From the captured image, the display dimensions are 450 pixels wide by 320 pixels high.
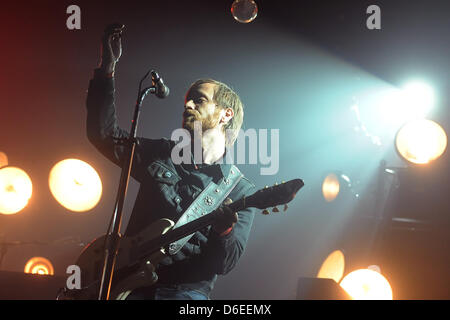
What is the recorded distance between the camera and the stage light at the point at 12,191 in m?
4.28

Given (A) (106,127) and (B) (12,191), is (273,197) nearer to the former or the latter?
(A) (106,127)

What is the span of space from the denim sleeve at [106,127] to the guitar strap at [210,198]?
1.52ft

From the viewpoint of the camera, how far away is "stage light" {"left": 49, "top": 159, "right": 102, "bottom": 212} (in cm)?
416

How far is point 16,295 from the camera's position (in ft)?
8.31

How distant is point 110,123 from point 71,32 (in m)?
2.21

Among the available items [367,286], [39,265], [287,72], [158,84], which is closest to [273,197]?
[158,84]

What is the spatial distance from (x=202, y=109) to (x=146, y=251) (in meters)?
1.31

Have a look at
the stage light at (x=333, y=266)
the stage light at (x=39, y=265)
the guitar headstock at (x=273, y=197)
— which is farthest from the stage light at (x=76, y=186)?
the stage light at (x=333, y=266)

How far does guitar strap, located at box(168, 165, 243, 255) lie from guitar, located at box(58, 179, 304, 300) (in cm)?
17

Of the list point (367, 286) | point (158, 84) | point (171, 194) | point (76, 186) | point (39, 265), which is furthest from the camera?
point (39, 265)

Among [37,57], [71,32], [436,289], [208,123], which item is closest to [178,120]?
[208,123]

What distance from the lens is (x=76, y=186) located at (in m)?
4.30

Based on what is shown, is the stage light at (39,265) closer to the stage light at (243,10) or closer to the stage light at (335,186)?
the stage light at (335,186)

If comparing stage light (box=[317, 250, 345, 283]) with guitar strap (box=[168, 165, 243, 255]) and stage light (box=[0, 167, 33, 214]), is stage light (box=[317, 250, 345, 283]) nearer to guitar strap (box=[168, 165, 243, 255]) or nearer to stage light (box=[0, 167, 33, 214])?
guitar strap (box=[168, 165, 243, 255])
